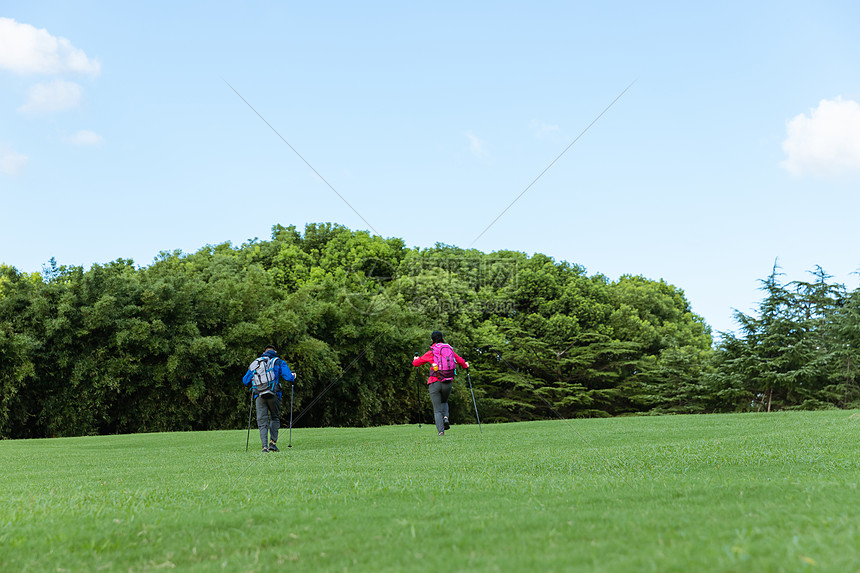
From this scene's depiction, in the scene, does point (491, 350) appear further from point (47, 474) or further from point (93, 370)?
point (47, 474)

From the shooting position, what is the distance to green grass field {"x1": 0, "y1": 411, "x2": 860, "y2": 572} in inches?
161

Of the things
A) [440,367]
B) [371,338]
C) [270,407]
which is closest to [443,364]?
[440,367]

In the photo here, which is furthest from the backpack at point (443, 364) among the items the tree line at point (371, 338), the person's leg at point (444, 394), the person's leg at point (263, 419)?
the tree line at point (371, 338)

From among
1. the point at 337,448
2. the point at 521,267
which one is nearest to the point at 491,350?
the point at 521,267

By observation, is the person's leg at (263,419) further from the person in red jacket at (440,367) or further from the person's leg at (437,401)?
the person's leg at (437,401)

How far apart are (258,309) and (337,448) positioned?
23.8 metres

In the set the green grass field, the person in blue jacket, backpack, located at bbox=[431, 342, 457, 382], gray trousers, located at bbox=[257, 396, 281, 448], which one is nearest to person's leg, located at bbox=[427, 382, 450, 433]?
backpack, located at bbox=[431, 342, 457, 382]

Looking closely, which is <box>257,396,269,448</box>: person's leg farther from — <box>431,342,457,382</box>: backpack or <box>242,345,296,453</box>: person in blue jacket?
<box>431,342,457,382</box>: backpack

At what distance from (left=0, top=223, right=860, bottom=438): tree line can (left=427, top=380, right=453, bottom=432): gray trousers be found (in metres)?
8.87

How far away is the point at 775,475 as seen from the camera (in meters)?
7.00

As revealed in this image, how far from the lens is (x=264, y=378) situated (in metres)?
14.0

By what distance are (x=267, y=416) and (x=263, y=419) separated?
124 millimetres

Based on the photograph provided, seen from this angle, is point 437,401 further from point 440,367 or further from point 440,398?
point 440,367

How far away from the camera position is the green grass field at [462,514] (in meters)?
4.08
